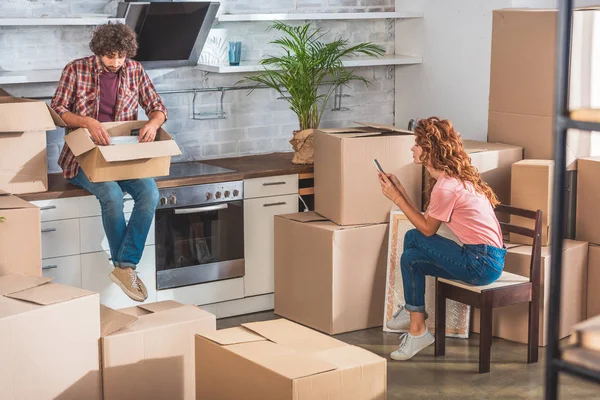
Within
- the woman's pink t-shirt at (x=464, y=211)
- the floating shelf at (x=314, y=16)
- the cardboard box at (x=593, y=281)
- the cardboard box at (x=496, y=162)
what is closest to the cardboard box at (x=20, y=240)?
the woman's pink t-shirt at (x=464, y=211)

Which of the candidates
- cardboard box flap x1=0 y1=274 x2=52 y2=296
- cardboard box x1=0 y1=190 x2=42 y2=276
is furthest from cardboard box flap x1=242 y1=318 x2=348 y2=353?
cardboard box x1=0 y1=190 x2=42 y2=276

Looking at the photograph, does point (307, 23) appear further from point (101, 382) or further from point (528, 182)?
point (101, 382)

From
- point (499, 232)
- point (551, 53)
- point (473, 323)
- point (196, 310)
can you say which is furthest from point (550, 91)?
point (196, 310)

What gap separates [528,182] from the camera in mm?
4828

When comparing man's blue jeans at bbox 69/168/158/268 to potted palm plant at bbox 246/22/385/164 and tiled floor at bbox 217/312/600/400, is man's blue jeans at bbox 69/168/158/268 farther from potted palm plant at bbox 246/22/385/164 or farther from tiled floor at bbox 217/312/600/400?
tiled floor at bbox 217/312/600/400

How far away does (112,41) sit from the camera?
4.57 metres

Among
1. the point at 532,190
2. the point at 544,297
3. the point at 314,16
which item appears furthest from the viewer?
the point at 314,16

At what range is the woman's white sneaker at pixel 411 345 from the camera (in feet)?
15.0

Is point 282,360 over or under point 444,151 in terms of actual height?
under

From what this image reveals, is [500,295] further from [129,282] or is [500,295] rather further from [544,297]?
[129,282]

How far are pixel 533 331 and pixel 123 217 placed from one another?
6.78ft

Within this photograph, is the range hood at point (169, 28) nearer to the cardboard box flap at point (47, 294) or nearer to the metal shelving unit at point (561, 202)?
the cardboard box flap at point (47, 294)

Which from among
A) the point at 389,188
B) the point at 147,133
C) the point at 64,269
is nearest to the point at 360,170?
the point at 389,188

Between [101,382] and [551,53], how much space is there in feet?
9.48
